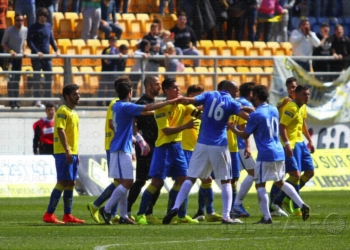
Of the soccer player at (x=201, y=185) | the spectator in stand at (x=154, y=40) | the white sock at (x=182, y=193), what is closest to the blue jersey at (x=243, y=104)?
the soccer player at (x=201, y=185)

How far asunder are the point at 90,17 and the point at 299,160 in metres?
10.0

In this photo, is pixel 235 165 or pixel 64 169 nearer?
pixel 64 169

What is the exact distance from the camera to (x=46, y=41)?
72.4 ft

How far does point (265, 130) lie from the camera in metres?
13.6

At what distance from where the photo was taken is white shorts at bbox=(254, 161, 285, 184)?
533 inches

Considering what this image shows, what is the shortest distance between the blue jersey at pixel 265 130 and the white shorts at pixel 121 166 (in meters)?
1.71

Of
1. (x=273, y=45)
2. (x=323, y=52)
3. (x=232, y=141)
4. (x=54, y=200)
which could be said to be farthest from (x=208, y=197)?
(x=273, y=45)

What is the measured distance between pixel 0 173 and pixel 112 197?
684 centimetres

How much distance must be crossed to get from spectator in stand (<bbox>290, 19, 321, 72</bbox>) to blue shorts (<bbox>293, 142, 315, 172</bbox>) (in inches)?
380

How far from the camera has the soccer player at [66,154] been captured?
14.2m

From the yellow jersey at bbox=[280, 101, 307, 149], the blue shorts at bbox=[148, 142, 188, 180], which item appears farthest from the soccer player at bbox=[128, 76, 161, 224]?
the yellow jersey at bbox=[280, 101, 307, 149]

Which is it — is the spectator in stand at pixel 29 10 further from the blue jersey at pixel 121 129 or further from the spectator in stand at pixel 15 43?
the blue jersey at pixel 121 129

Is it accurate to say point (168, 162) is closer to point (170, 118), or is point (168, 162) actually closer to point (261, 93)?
point (170, 118)

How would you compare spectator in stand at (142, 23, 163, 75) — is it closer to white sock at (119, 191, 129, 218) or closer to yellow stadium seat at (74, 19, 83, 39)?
yellow stadium seat at (74, 19, 83, 39)
